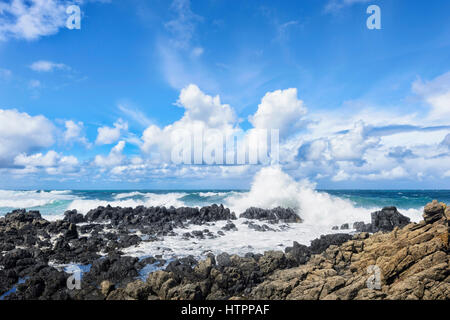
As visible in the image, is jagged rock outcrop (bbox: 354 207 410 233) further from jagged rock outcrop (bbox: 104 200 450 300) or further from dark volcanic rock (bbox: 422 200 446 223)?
jagged rock outcrop (bbox: 104 200 450 300)

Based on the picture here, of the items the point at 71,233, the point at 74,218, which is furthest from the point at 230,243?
the point at 74,218

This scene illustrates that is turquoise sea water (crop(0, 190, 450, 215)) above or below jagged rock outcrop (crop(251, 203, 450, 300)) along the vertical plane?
below

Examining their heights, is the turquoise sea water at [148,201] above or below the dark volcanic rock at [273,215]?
below

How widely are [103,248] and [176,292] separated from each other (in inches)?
336

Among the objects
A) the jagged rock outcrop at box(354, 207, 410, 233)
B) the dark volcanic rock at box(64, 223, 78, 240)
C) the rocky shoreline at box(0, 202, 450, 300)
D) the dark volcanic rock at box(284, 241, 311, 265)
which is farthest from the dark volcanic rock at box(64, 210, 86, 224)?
the jagged rock outcrop at box(354, 207, 410, 233)

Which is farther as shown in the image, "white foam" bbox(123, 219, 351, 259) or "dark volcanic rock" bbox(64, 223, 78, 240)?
"dark volcanic rock" bbox(64, 223, 78, 240)

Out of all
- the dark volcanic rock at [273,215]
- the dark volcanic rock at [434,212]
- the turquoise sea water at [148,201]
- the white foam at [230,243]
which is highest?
the dark volcanic rock at [434,212]

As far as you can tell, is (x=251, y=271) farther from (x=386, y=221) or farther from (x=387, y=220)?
(x=387, y=220)

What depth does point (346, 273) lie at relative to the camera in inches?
413

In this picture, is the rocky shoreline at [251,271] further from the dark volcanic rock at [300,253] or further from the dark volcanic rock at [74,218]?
the dark volcanic rock at [74,218]

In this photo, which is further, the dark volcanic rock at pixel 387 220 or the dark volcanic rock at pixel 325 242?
the dark volcanic rock at pixel 387 220

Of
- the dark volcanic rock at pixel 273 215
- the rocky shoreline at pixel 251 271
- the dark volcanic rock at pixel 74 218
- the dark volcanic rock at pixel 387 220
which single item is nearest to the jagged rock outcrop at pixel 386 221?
the dark volcanic rock at pixel 387 220

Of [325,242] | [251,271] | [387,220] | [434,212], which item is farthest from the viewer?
[387,220]
